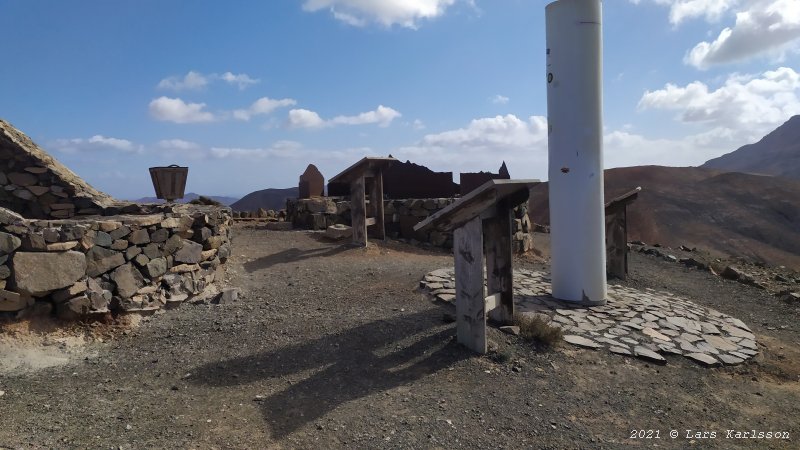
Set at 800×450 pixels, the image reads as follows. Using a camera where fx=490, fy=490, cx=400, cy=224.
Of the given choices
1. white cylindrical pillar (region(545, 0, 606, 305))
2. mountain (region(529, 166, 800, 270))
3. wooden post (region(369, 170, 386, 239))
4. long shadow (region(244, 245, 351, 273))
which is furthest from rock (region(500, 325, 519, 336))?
mountain (region(529, 166, 800, 270))

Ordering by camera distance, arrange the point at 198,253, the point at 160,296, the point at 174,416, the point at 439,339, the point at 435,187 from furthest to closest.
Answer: the point at 435,187 < the point at 198,253 < the point at 160,296 < the point at 439,339 < the point at 174,416

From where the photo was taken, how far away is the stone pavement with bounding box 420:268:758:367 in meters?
5.34

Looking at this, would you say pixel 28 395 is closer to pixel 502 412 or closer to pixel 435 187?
pixel 502 412

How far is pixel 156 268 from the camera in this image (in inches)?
243

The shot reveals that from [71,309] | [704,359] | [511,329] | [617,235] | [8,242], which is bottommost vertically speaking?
[704,359]

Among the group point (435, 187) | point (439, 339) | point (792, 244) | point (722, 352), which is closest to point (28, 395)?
point (439, 339)

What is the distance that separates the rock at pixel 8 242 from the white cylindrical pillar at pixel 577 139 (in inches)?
240

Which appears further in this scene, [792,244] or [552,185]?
[792,244]

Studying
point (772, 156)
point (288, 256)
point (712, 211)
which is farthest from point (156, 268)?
→ point (772, 156)

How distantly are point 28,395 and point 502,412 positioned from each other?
3785 millimetres

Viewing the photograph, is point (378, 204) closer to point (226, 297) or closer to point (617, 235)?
point (617, 235)

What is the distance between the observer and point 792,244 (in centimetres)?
2038

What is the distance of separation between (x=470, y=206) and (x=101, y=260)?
13.7 feet

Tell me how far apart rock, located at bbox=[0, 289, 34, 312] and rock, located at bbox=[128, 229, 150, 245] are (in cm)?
121
